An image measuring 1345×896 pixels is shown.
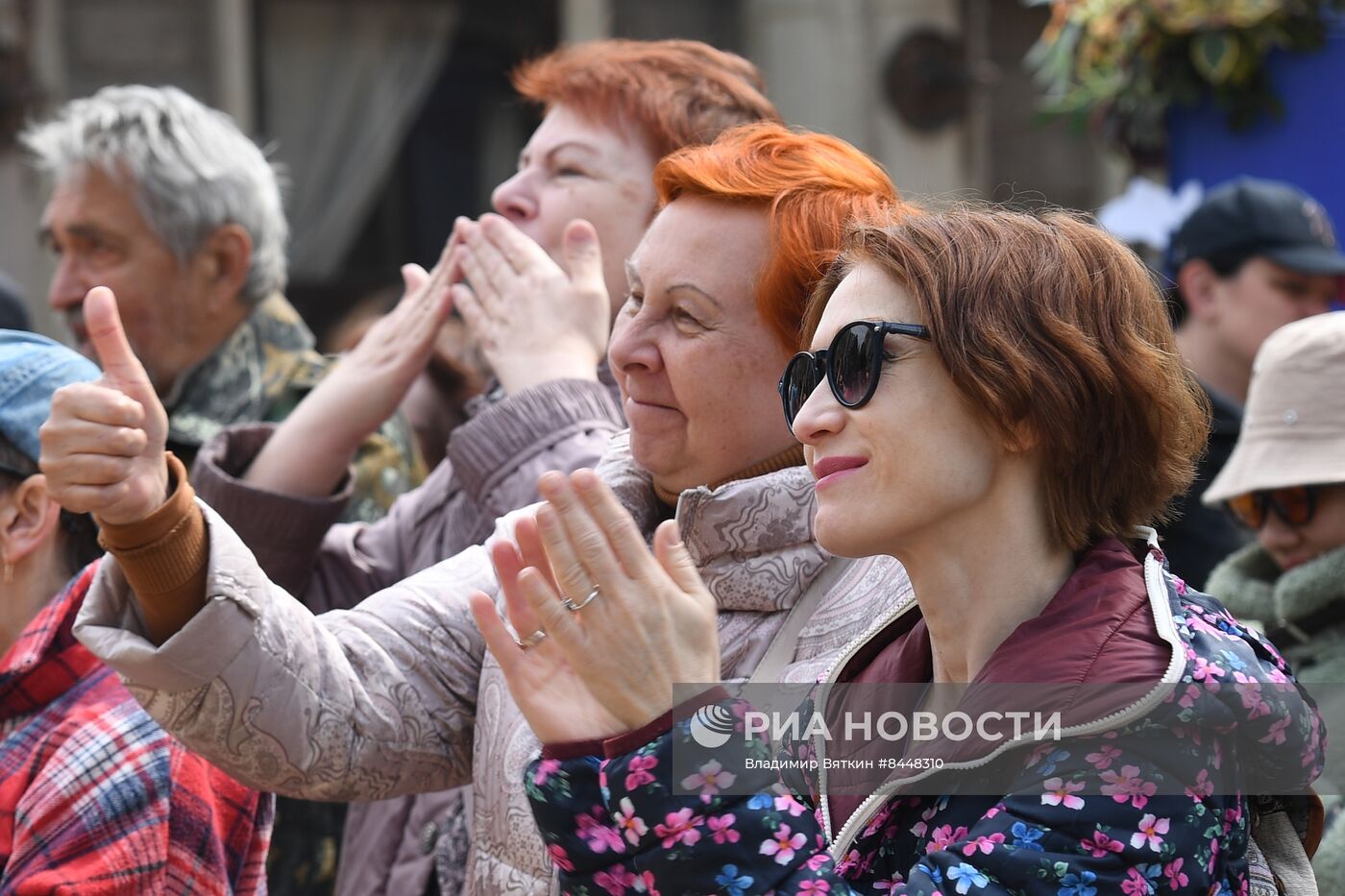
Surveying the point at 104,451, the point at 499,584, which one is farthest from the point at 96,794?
the point at 499,584

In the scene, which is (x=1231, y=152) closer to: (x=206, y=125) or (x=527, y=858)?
(x=206, y=125)

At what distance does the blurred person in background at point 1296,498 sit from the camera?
266 centimetres

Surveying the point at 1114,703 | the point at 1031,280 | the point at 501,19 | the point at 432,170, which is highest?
the point at 1031,280

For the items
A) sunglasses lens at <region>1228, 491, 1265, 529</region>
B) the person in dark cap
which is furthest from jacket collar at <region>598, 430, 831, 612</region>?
the person in dark cap

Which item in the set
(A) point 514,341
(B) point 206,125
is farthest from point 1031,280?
(B) point 206,125

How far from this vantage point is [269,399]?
3.44m

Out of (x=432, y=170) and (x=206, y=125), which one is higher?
(x=206, y=125)

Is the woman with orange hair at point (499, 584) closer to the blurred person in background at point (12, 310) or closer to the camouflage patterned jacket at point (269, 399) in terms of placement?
the camouflage patterned jacket at point (269, 399)

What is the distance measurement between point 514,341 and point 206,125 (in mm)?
1260

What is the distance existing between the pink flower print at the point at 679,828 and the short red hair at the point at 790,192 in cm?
75

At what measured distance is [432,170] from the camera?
7578mm

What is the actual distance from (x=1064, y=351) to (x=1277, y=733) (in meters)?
0.40

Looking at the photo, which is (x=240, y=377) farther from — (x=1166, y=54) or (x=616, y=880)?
(x=1166, y=54)

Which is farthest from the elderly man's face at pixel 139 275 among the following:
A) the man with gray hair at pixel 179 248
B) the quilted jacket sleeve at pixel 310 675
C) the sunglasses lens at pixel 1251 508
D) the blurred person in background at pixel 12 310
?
the sunglasses lens at pixel 1251 508
